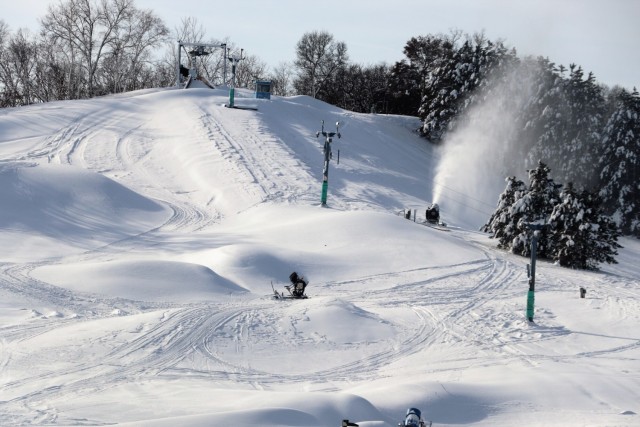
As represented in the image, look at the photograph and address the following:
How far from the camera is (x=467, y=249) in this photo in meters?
28.8

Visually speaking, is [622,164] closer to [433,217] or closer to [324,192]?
[433,217]

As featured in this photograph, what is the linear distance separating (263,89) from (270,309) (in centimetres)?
3656

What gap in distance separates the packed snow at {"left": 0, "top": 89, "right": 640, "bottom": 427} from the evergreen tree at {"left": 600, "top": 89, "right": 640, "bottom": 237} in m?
10.1

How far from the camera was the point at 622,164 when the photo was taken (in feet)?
168

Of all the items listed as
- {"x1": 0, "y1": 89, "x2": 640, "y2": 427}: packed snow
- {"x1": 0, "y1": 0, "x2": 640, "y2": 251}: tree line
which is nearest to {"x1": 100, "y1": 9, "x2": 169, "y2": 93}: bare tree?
{"x1": 0, "y1": 0, "x2": 640, "y2": 251}: tree line

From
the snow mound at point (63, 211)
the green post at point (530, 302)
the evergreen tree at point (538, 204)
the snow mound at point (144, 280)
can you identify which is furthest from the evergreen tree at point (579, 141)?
the snow mound at point (144, 280)

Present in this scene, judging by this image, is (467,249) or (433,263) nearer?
(433,263)

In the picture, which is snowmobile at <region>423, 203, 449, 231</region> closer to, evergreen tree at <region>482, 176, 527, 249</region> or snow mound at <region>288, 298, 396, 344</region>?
evergreen tree at <region>482, 176, 527, 249</region>

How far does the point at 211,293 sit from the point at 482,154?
3464cm

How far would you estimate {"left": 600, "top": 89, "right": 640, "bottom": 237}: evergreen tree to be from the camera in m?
50.8

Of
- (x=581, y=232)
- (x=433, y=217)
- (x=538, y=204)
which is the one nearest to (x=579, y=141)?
(x=433, y=217)

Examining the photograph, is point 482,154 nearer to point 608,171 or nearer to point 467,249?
point 608,171

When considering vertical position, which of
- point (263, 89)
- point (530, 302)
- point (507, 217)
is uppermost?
point (263, 89)

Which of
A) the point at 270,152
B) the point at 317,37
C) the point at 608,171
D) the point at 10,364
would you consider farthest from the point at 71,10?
the point at 10,364
